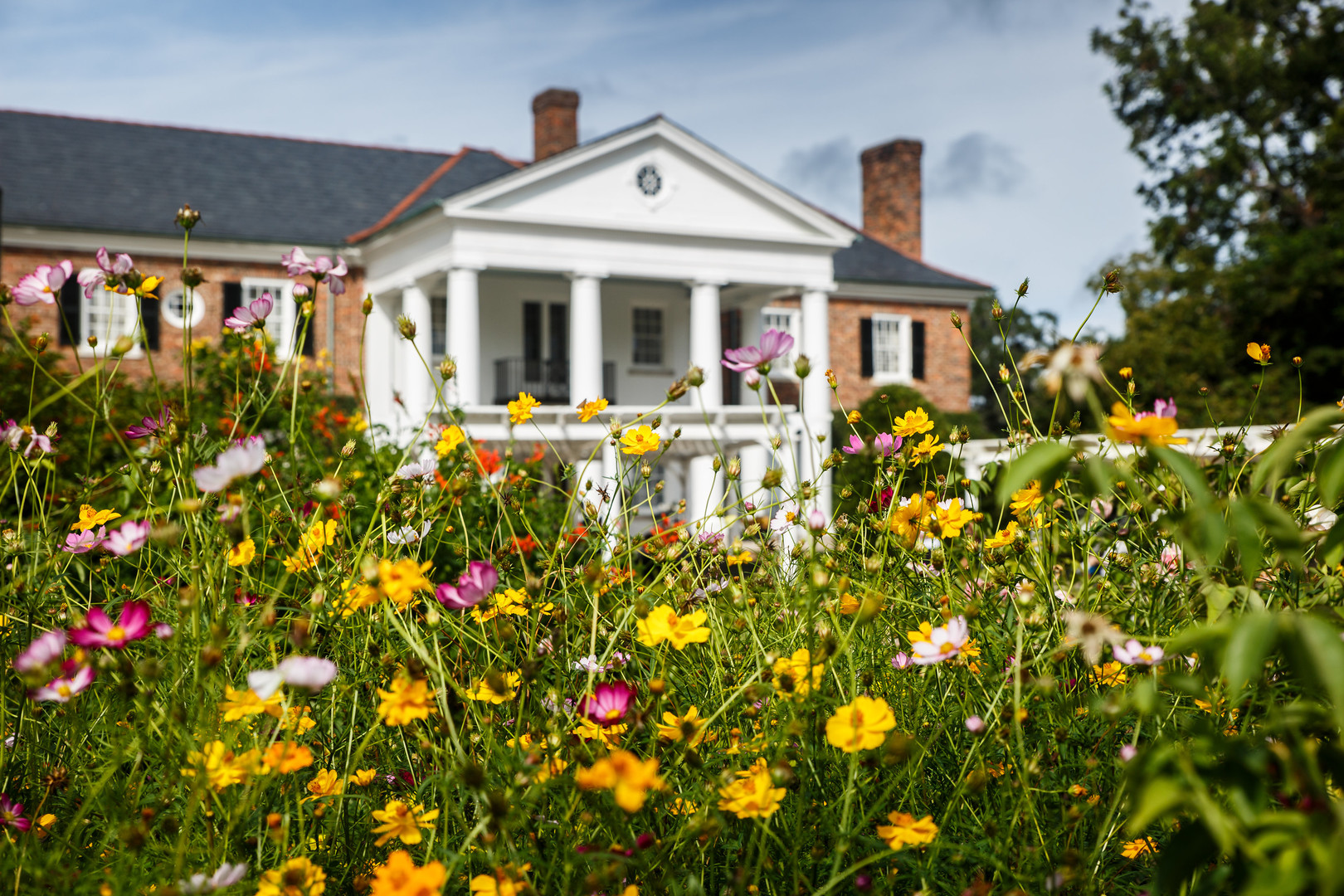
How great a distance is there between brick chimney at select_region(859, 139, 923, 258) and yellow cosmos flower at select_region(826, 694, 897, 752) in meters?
24.2

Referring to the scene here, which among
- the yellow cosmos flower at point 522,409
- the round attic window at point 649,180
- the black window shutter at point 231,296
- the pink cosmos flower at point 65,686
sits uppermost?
the round attic window at point 649,180

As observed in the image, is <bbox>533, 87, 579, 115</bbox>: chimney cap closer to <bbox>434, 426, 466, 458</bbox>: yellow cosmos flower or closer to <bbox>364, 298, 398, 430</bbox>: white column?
<bbox>364, 298, 398, 430</bbox>: white column

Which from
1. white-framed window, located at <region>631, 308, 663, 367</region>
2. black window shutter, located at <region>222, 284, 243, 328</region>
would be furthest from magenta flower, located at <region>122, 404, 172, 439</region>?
white-framed window, located at <region>631, 308, 663, 367</region>

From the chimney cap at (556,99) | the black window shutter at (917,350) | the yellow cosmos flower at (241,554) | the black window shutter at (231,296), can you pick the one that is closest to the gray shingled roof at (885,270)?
the black window shutter at (917,350)

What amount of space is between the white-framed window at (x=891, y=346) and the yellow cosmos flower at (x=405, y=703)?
21.2 m

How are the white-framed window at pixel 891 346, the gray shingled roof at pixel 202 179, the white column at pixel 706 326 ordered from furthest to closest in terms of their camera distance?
the white-framed window at pixel 891 346 < the gray shingled roof at pixel 202 179 < the white column at pixel 706 326

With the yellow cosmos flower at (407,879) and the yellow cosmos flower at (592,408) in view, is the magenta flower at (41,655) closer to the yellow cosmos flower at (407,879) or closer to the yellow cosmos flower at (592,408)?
the yellow cosmos flower at (407,879)

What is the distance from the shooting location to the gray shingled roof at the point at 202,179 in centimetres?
1753

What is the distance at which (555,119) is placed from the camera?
70.2 ft

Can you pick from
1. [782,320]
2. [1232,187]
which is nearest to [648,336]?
[782,320]

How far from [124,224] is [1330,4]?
73.4ft

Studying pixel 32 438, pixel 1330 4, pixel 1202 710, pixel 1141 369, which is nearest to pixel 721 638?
pixel 1202 710

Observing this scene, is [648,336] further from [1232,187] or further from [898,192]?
[1232,187]

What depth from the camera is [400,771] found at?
5.82 ft
